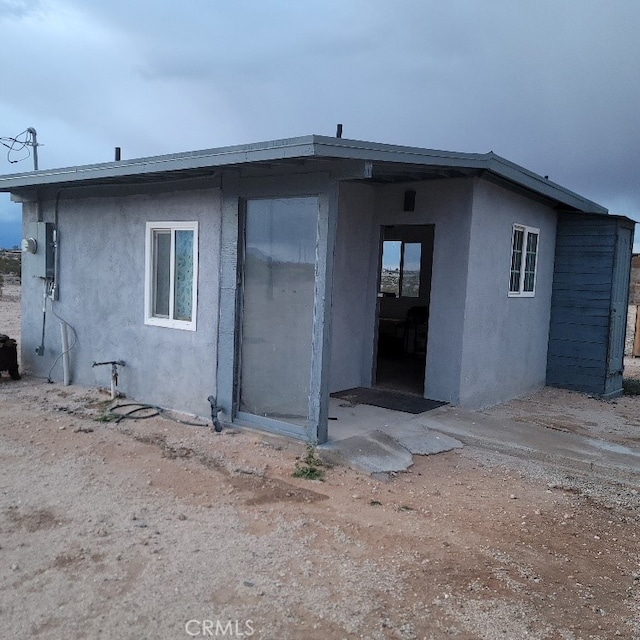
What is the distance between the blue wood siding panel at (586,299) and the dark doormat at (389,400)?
333cm

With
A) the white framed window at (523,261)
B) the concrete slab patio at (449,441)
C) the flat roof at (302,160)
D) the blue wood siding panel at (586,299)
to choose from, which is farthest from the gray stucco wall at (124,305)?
the blue wood siding panel at (586,299)

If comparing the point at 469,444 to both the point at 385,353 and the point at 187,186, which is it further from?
the point at 385,353

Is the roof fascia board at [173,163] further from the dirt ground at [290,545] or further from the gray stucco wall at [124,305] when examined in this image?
the dirt ground at [290,545]

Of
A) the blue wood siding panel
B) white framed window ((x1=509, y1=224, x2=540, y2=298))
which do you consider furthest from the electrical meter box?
the blue wood siding panel

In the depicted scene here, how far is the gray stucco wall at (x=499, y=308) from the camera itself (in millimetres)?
7605

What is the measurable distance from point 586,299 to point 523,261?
1.57m

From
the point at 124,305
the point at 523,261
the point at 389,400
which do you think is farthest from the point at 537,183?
the point at 124,305

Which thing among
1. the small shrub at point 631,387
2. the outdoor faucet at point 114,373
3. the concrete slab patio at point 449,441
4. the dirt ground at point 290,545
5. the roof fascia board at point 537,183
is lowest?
the small shrub at point 631,387

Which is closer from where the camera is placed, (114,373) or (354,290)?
(114,373)

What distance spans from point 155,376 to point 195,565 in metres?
4.17

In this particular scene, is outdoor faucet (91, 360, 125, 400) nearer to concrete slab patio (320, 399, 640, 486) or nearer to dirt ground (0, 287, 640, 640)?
dirt ground (0, 287, 640, 640)

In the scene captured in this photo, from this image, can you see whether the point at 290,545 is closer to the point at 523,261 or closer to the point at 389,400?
the point at 389,400

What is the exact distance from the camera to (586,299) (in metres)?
9.66

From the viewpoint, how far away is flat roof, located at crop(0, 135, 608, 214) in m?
5.16
